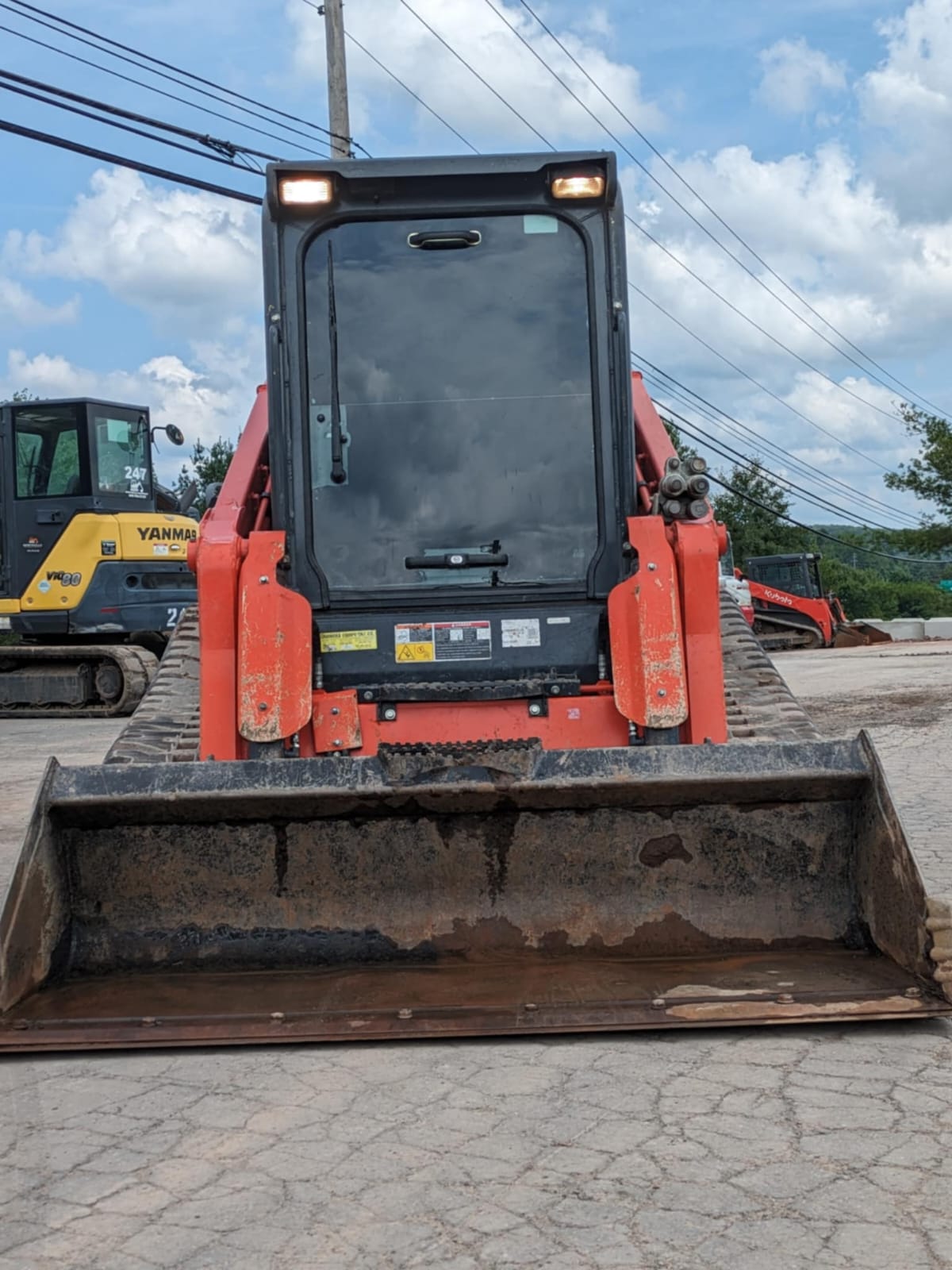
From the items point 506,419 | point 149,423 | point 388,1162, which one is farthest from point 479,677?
point 149,423

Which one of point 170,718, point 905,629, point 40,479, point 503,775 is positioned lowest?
point 503,775

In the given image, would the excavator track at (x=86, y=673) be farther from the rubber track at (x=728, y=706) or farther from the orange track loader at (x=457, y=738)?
the orange track loader at (x=457, y=738)

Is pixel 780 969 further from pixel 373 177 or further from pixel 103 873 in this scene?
pixel 373 177

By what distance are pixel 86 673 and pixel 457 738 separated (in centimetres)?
1203

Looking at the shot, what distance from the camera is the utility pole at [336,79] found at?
19.2 metres

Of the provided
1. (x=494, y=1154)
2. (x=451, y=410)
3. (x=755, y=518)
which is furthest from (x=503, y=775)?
(x=755, y=518)

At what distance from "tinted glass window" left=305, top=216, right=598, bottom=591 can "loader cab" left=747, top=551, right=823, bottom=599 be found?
1376 inches

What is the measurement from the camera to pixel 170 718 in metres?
6.81

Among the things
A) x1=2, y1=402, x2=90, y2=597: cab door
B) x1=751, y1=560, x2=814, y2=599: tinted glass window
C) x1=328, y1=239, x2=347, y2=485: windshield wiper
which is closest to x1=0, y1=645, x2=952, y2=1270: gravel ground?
x1=328, y1=239, x2=347, y2=485: windshield wiper

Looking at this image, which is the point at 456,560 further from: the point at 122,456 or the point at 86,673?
the point at 86,673

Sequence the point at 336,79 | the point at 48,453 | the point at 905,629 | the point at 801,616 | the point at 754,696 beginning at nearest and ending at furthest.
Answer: the point at 754,696 → the point at 48,453 → the point at 336,79 → the point at 801,616 → the point at 905,629

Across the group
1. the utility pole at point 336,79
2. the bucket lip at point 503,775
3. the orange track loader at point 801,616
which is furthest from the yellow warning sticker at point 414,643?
the orange track loader at point 801,616

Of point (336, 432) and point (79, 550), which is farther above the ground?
point (79, 550)

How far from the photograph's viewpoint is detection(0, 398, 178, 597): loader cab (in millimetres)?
16328
